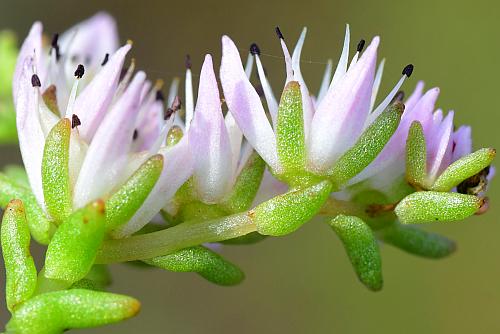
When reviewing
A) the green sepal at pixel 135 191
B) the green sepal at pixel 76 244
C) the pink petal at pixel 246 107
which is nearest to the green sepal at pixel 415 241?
the pink petal at pixel 246 107

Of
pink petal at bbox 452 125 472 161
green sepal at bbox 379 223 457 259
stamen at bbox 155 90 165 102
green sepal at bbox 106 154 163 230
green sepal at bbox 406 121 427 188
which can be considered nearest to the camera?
green sepal at bbox 106 154 163 230

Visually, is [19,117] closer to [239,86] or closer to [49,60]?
[49,60]

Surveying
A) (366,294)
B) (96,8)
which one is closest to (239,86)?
(366,294)

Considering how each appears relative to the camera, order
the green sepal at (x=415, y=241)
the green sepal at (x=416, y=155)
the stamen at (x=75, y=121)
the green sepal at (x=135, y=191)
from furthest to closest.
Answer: the green sepal at (x=415, y=241)
the green sepal at (x=416, y=155)
the stamen at (x=75, y=121)
the green sepal at (x=135, y=191)

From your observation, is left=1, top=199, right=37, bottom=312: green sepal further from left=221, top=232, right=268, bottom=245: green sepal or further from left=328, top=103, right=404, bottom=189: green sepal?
left=328, top=103, right=404, bottom=189: green sepal

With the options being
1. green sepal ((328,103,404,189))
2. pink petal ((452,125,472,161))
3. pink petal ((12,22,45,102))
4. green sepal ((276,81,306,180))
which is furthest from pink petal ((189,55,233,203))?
pink petal ((452,125,472,161))

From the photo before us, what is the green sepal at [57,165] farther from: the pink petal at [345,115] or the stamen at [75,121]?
the pink petal at [345,115]
